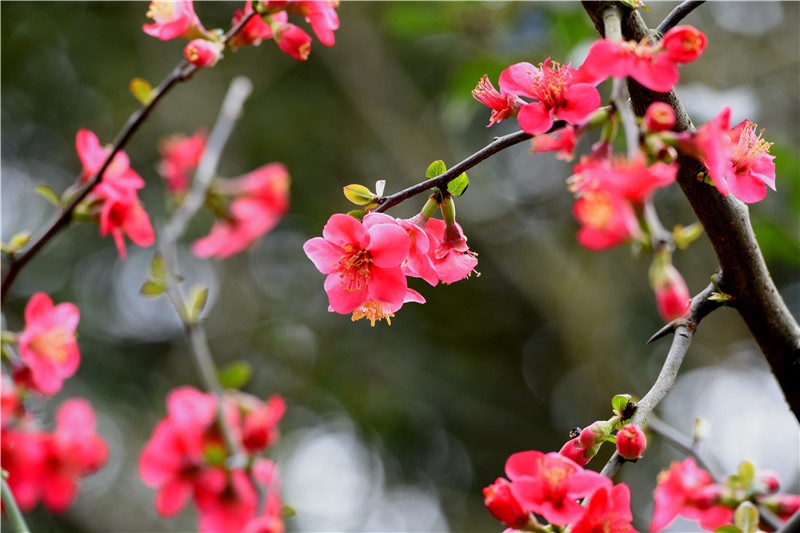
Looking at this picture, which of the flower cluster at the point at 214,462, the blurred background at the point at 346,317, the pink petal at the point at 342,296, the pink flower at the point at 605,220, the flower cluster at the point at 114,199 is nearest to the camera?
the pink flower at the point at 605,220

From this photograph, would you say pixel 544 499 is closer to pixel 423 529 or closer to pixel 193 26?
pixel 193 26

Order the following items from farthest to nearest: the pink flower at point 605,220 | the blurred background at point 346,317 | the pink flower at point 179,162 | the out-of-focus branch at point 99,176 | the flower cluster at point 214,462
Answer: the blurred background at point 346,317, the pink flower at point 179,162, the flower cluster at point 214,462, the out-of-focus branch at point 99,176, the pink flower at point 605,220

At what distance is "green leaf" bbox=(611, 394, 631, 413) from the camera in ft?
1.67

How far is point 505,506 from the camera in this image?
20.5 inches

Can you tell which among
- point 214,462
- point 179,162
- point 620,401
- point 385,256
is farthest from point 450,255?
point 179,162

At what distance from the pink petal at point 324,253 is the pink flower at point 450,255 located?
0.08 meters

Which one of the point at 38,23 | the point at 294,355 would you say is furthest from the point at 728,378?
the point at 38,23

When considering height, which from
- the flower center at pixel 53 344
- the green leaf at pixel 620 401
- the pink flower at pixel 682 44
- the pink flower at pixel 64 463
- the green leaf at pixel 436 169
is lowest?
the pink flower at pixel 64 463

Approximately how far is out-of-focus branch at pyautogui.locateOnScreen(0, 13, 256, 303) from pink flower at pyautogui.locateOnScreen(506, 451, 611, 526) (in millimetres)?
451

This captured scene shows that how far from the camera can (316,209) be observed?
318 centimetres

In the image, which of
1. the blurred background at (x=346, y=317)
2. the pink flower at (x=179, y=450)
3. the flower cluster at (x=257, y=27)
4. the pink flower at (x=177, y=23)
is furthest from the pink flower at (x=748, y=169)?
the blurred background at (x=346, y=317)

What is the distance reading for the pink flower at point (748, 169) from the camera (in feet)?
1.86

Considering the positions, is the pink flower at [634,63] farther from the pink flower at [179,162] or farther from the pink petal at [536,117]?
the pink flower at [179,162]

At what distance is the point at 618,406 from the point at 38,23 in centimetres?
321
